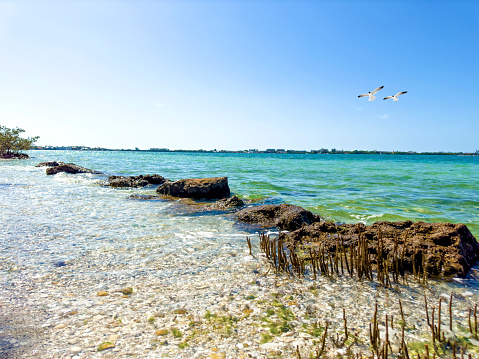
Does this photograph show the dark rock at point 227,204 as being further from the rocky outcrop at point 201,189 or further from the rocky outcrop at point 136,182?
the rocky outcrop at point 136,182

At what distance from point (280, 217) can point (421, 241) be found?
4.11 m

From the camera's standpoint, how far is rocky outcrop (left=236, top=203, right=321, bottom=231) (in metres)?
8.81

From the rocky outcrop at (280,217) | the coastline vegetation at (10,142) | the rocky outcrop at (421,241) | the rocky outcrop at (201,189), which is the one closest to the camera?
the rocky outcrop at (421,241)

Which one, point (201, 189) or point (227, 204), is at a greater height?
point (201, 189)

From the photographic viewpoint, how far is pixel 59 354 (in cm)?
293

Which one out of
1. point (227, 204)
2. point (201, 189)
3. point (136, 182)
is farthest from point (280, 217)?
point (136, 182)

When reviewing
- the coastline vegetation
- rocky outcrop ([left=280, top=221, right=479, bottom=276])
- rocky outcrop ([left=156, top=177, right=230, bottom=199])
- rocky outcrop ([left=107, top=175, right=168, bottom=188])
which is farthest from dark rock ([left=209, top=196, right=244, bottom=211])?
the coastline vegetation

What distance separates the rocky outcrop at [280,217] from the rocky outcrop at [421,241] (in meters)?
0.92

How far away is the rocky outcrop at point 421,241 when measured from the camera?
521 centimetres

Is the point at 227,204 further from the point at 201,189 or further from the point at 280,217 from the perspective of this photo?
the point at 280,217

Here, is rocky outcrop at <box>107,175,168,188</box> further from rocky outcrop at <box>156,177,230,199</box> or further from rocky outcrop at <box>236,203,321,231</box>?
rocky outcrop at <box>236,203,321,231</box>

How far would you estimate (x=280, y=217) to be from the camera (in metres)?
9.18

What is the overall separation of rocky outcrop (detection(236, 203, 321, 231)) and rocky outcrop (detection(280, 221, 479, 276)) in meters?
0.92

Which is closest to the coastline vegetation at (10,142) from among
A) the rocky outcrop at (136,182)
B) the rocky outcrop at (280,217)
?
the rocky outcrop at (136,182)
